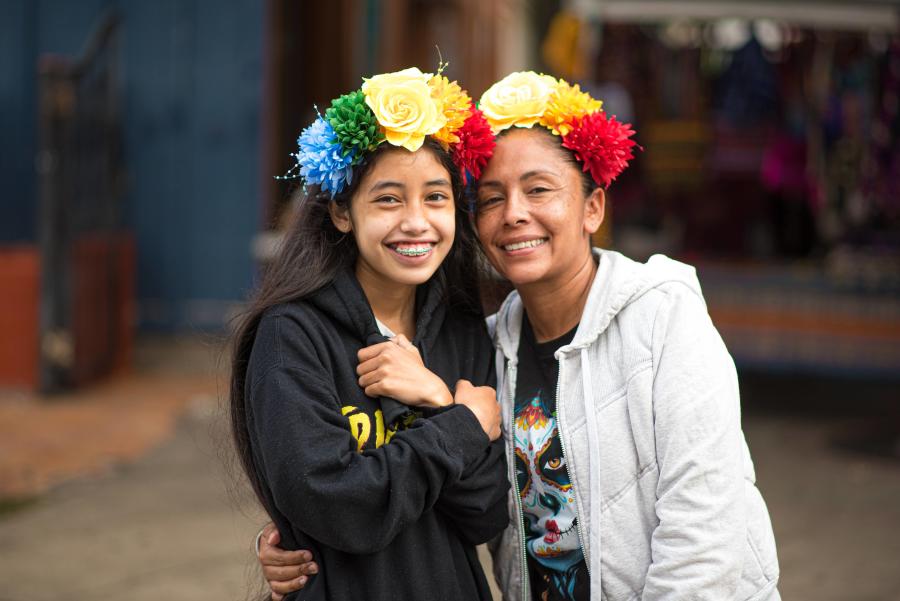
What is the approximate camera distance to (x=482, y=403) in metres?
2.33

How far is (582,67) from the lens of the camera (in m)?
6.95

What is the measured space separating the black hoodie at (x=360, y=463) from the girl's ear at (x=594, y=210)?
0.42 metres

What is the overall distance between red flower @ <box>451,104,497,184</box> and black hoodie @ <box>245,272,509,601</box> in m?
0.33

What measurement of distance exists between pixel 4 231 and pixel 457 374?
22.3ft

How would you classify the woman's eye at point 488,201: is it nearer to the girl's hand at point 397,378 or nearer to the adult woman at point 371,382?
the adult woman at point 371,382

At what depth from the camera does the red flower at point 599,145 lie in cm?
244

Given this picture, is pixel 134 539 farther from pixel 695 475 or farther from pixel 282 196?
pixel 695 475

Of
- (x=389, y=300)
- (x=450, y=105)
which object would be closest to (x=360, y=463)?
(x=389, y=300)

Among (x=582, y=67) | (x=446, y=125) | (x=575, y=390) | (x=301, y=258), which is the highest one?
(x=582, y=67)

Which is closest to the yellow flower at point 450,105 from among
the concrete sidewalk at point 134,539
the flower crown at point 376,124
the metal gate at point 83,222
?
the flower crown at point 376,124

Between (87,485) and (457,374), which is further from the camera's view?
(87,485)

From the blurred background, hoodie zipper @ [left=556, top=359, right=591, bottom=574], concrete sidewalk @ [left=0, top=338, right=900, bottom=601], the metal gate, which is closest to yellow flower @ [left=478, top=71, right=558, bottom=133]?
hoodie zipper @ [left=556, top=359, right=591, bottom=574]

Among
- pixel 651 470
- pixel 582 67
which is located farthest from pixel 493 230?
pixel 582 67

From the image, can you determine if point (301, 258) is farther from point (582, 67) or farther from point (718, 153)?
point (718, 153)
